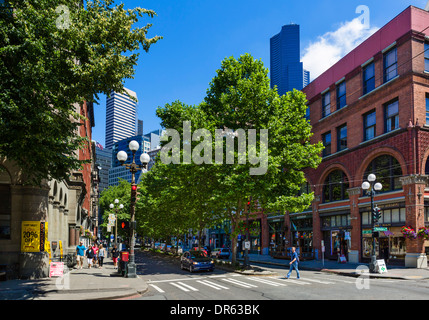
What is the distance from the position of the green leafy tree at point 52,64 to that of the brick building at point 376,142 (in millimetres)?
21966

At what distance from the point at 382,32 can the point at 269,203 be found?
18240 mm

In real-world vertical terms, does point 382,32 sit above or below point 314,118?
above

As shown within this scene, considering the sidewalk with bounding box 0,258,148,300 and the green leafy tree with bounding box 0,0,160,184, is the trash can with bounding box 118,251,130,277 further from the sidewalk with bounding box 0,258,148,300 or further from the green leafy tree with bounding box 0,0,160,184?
the green leafy tree with bounding box 0,0,160,184

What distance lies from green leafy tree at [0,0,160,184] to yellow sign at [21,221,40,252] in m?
5.80

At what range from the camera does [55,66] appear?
1219cm

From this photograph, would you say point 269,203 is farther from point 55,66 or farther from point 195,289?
point 55,66

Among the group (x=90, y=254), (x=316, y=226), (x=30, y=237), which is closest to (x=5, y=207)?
(x=30, y=237)

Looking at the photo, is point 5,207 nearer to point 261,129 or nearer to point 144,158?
point 144,158

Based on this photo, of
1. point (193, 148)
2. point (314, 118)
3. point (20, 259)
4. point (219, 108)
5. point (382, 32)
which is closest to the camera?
point (20, 259)

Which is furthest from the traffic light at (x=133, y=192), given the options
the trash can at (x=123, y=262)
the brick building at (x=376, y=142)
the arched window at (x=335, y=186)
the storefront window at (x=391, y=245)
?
the arched window at (x=335, y=186)

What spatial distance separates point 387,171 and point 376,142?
268 centimetres

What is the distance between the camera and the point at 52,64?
39.9 feet

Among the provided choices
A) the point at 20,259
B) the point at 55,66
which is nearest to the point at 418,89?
the point at 55,66

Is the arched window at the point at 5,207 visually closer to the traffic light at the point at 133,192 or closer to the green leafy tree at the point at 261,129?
the traffic light at the point at 133,192
